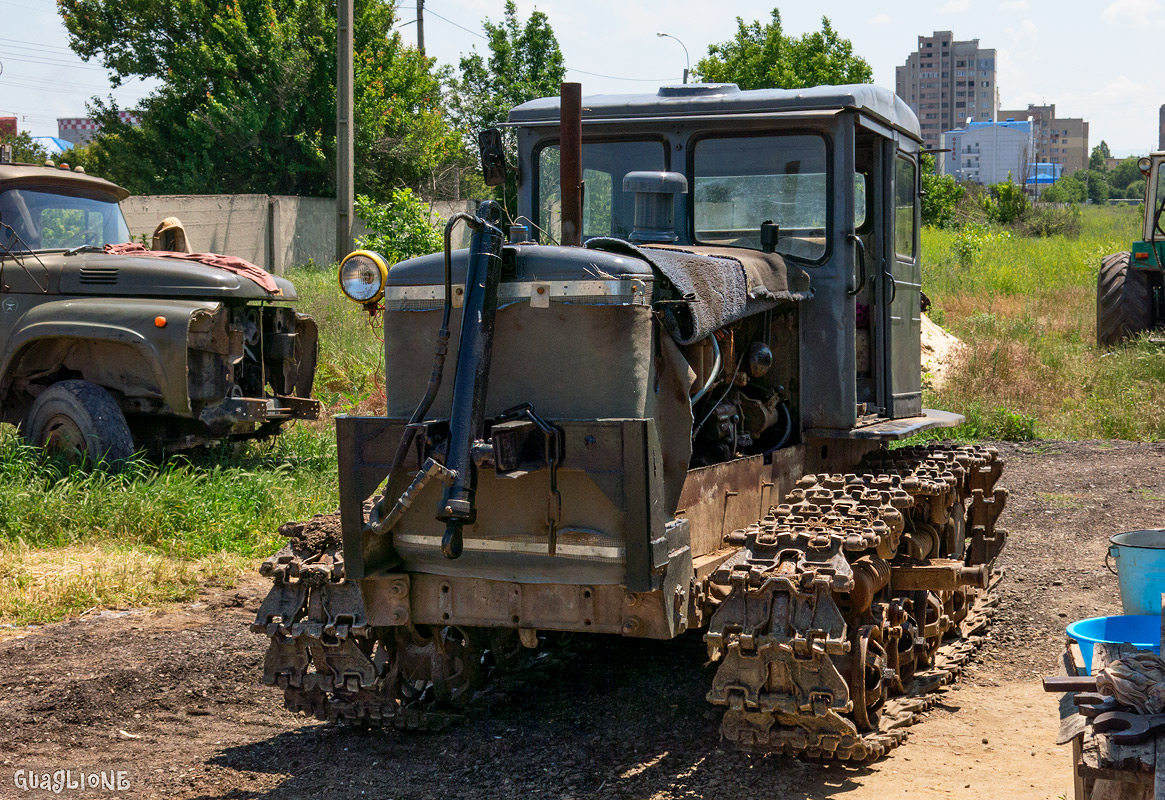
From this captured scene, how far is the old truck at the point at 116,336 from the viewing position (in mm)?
8570

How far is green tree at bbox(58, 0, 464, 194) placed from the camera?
940 inches

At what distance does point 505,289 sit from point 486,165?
4.26 feet

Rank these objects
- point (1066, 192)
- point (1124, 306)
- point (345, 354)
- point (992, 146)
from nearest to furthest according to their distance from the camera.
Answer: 1. point (345, 354)
2. point (1124, 306)
3. point (1066, 192)
4. point (992, 146)

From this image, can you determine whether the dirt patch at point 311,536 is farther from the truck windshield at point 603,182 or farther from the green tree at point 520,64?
the green tree at point 520,64

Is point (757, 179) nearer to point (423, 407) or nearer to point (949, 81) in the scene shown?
point (423, 407)

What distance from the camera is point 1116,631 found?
4.05m

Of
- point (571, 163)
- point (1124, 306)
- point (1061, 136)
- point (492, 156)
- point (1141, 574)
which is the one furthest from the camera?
point (1061, 136)

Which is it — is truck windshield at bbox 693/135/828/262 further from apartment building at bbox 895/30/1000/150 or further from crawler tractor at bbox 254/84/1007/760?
apartment building at bbox 895/30/1000/150

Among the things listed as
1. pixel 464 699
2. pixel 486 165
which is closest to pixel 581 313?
pixel 486 165

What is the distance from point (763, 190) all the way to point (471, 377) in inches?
89.2

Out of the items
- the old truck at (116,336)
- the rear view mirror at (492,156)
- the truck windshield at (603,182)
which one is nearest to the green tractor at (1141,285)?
the old truck at (116,336)

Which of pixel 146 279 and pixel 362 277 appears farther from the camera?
pixel 146 279

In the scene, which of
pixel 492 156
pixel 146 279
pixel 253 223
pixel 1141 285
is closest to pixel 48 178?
pixel 146 279

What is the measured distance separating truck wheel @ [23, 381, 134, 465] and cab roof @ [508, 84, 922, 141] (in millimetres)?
4151
